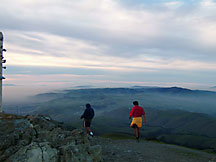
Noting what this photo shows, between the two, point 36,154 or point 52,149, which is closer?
point 36,154

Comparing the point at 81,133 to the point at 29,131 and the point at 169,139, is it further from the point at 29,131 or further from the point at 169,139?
the point at 169,139

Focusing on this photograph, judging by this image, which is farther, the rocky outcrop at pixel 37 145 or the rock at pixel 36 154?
the rocky outcrop at pixel 37 145

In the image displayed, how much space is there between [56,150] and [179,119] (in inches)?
8194

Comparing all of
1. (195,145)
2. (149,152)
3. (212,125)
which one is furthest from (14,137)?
(212,125)

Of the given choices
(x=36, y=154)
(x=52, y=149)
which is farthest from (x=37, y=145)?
(x=52, y=149)

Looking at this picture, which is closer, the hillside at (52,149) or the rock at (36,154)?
the rock at (36,154)

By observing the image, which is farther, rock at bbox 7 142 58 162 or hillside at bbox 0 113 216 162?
hillside at bbox 0 113 216 162

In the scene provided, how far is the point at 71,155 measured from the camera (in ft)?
27.6

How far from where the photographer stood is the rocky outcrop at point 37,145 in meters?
7.79

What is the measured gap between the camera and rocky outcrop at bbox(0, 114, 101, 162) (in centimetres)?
779

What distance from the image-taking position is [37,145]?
8.10 metres

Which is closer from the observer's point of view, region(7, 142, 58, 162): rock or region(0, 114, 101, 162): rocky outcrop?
region(7, 142, 58, 162): rock

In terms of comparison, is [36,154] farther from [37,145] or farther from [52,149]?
[52,149]

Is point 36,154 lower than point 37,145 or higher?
lower
